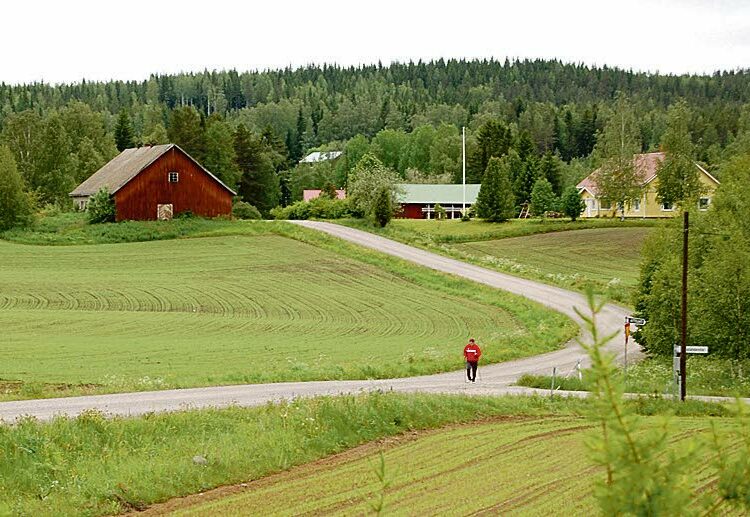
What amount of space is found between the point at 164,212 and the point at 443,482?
221ft

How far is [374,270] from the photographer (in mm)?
66625

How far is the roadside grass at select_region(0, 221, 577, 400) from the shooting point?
3462 centimetres

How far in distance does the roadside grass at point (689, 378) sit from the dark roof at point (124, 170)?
165 ft

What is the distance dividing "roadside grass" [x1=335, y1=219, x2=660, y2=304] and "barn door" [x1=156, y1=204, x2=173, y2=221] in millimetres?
15322

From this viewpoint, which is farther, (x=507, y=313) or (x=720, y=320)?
(x=507, y=313)

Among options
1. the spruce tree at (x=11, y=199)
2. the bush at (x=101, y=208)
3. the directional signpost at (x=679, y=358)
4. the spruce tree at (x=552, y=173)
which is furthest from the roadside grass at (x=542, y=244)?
the directional signpost at (x=679, y=358)

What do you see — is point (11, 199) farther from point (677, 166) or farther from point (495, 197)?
point (677, 166)

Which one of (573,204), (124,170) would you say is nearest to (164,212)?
(124,170)

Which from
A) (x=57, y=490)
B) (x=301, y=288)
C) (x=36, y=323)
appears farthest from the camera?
(x=301, y=288)

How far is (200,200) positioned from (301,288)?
85.0 ft

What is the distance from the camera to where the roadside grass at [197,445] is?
680 inches

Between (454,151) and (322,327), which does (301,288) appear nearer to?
(322,327)

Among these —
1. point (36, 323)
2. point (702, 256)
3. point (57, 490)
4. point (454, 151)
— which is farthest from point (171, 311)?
point (454, 151)

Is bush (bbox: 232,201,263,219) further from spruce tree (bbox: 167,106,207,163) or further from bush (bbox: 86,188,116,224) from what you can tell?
bush (bbox: 86,188,116,224)
